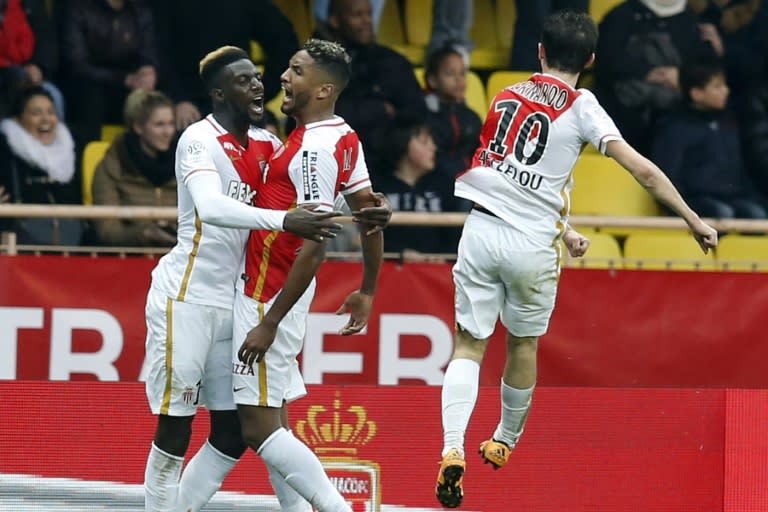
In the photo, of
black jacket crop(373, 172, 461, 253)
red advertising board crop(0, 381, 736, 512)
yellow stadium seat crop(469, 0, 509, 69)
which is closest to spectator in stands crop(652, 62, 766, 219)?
yellow stadium seat crop(469, 0, 509, 69)

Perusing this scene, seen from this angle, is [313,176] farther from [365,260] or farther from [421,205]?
[421,205]

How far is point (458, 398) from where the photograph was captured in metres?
7.11

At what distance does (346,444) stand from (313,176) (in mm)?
1604

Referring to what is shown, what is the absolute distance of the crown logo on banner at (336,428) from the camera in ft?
25.4

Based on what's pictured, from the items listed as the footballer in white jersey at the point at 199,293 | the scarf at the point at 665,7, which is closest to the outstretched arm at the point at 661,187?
the footballer in white jersey at the point at 199,293

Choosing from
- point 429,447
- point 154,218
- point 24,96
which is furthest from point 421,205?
point 429,447

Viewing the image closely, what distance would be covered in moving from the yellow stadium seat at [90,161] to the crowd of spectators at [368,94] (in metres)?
0.07

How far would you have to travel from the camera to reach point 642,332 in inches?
417

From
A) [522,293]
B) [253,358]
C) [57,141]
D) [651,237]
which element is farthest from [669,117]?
[253,358]

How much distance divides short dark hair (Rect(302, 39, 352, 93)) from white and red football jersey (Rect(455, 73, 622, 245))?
69cm

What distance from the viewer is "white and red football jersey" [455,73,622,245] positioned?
23.2 ft

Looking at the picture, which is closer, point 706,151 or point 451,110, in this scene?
point 451,110

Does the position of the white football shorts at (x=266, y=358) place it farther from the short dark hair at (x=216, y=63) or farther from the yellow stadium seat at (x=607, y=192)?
the yellow stadium seat at (x=607, y=192)

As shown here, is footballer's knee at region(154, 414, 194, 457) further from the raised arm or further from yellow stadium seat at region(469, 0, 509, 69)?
yellow stadium seat at region(469, 0, 509, 69)
